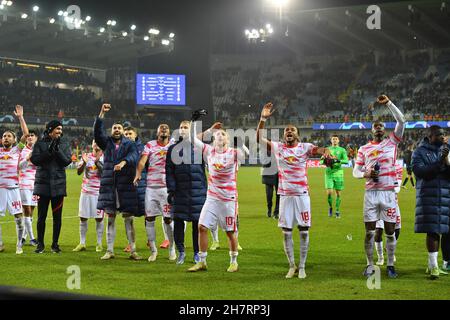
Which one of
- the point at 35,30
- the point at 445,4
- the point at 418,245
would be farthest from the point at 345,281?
the point at 35,30

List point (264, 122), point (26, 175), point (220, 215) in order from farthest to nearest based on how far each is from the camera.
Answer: point (26, 175) < point (220, 215) < point (264, 122)

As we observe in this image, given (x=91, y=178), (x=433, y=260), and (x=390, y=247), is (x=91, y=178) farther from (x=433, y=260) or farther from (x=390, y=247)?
(x=433, y=260)

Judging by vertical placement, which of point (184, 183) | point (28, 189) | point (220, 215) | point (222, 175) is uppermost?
point (222, 175)

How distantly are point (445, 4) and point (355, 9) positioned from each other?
7.47 meters

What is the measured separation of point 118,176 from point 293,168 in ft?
10.5

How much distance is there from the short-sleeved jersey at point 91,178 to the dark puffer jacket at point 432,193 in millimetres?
6055

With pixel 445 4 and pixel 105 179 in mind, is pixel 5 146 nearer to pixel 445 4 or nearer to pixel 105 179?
pixel 105 179

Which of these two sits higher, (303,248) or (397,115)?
(397,115)

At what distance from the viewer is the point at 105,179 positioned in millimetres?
10469

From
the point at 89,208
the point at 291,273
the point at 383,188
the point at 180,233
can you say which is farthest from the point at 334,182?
the point at 291,273

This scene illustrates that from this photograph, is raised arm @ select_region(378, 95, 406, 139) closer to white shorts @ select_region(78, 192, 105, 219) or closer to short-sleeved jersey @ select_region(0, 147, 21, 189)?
white shorts @ select_region(78, 192, 105, 219)

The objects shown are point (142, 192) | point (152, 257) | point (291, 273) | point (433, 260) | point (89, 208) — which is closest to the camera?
point (433, 260)

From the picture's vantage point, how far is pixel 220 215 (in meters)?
9.09

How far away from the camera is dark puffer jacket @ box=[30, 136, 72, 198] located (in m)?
10.8
